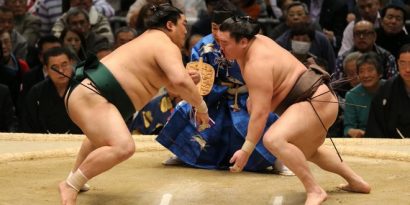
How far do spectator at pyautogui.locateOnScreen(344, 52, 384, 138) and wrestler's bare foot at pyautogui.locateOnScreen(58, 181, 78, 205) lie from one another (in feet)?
7.64

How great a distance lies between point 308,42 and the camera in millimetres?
6020

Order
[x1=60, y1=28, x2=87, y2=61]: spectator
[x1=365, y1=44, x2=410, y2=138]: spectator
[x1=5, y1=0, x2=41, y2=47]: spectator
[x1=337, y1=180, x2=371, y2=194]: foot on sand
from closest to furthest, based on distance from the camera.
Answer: [x1=337, y1=180, x2=371, y2=194]: foot on sand → [x1=365, y1=44, x2=410, y2=138]: spectator → [x1=60, y1=28, x2=87, y2=61]: spectator → [x1=5, y1=0, x2=41, y2=47]: spectator

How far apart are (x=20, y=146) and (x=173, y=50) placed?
1.48 m

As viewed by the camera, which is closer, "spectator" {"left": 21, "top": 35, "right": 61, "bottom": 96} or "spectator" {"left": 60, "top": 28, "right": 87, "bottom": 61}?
"spectator" {"left": 21, "top": 35, "right": 61, "bottom": 96}

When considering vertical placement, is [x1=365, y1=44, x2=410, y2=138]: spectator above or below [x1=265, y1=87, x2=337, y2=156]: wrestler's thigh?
below

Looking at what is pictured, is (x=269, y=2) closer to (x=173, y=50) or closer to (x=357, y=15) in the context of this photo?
(x=357, y=15)

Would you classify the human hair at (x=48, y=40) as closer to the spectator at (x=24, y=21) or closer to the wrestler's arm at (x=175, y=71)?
the spectator at (x=24, y=21)

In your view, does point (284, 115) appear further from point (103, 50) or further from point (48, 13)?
point (48, 13)

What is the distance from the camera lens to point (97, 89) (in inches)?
143

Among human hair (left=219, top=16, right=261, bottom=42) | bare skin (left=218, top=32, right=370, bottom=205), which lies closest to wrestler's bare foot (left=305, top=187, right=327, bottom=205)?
bare skin (left=218, top=32, right=370, bottom=205)

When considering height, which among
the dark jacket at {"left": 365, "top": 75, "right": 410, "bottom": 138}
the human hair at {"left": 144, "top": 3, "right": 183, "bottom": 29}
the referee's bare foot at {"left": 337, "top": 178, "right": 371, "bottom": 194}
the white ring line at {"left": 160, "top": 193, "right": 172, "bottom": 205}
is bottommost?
the dark jacket at {"left": 365, "top": 75, "right": 410, "bottom": 138}

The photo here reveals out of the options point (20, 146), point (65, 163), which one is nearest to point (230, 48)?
point (65, 163)

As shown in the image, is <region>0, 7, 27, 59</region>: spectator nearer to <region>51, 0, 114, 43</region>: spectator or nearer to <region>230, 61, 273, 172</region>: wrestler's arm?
<region>51, 0, 114, 43</region>: spectator

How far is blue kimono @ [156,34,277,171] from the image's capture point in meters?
4.34
